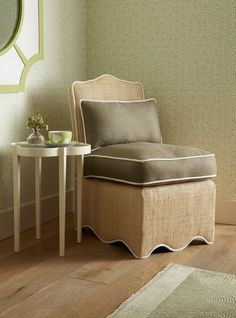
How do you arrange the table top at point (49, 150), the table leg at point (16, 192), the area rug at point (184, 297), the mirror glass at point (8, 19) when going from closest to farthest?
the area rug at point (184, 297) → the table top at point (49, 150) → the table leg at point (16, 192) → the mirror glass at point (8, 19)

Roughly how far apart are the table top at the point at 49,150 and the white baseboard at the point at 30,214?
1.58 ft

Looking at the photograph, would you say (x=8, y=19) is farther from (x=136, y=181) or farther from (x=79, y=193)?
(x=136, y=181)

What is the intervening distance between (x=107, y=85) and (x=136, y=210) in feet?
3.15

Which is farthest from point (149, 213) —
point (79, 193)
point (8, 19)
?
point (8, 19)

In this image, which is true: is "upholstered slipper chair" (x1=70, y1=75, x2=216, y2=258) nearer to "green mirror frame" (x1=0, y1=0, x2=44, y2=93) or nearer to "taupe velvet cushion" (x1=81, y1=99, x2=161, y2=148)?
"taupe velvet cushion" (x1=81, y1=99, x2=161, y2=148)

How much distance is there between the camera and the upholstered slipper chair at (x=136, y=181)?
105 inches

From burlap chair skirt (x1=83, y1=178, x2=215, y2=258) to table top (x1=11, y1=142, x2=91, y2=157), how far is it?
0.81 ft

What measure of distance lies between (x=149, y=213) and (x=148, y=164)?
0.80 ft

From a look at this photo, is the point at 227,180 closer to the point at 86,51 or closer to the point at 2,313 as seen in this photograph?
the point at 86,51

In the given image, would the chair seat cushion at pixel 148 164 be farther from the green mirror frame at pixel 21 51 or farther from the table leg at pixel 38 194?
the green mirror frame at pixel 21 51

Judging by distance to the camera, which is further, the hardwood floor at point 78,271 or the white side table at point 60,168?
the white side table at point 60,168

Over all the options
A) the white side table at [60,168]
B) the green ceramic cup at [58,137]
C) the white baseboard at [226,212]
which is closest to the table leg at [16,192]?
the white side table at [60,168]

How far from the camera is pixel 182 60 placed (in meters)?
3.43

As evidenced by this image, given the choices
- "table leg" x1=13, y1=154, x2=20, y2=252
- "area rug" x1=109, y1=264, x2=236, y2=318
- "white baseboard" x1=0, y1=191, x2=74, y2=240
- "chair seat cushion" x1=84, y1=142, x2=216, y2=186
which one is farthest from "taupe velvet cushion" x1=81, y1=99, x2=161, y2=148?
"area rug" x1=109, y1=264, x2=236, y2=318
